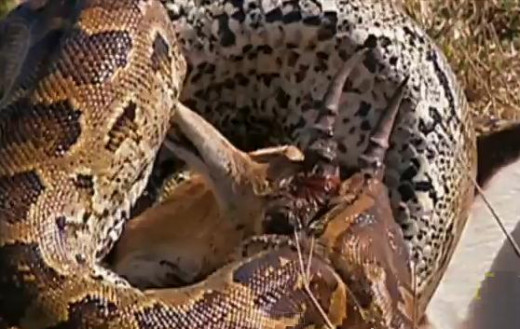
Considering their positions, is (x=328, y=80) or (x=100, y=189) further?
(x=328, y=80)

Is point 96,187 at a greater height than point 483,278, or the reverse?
point 96,187

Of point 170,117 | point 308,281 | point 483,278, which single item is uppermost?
point 170,117

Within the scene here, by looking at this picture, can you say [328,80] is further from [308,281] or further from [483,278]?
[308,281]

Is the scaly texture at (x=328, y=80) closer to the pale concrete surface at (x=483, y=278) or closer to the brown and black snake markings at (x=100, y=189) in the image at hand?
the pale concrete surface at (x=483, y=278)

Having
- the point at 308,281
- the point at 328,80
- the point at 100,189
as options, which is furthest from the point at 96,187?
the point at 328,80

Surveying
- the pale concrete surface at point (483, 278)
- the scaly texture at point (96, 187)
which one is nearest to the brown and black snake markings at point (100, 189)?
the scaly texture at point (96, 187)

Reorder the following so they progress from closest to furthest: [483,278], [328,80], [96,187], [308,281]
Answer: [308,281], [96,187], [328,80], [483,278]

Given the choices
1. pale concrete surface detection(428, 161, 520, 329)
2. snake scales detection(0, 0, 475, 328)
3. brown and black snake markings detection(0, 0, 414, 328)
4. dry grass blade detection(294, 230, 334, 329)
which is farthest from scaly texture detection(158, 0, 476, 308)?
dry grass blade detection(294, 230, 334, 329)
